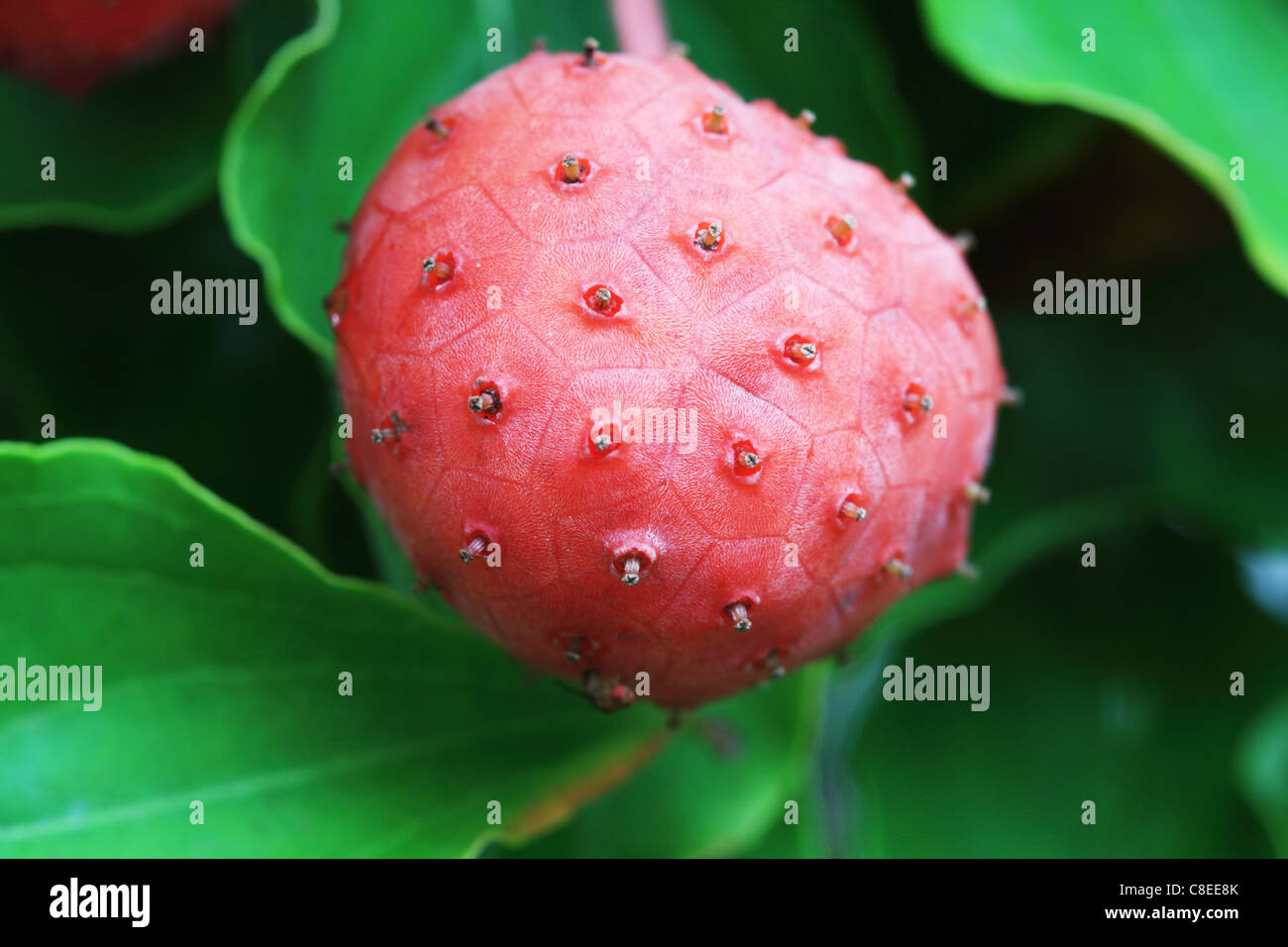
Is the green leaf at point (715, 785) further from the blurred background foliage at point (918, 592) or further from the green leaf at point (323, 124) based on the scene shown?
the green leaf at point (323, 124)

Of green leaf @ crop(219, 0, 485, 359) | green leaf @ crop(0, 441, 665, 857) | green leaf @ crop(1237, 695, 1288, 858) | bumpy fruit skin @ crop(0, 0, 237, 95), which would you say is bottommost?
green leaf @ crop(1237, 695, 1288, 858)

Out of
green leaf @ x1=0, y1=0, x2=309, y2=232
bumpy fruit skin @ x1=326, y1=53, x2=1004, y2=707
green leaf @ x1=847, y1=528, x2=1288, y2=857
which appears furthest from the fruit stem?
green leaf @ x1=847, y1=528, x2=1288, y2=857

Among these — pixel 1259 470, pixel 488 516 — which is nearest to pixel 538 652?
pixel 488 516

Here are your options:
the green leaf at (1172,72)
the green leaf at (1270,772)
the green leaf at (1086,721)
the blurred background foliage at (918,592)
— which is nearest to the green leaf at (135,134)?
the blurred background foliage at (918,592)

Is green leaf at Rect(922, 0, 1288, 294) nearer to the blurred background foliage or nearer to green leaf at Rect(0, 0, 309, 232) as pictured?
the blurred background foliage

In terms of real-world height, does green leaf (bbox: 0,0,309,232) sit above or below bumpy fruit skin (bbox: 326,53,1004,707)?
above

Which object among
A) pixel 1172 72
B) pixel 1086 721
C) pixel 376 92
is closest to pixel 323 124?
pixel 376 92
